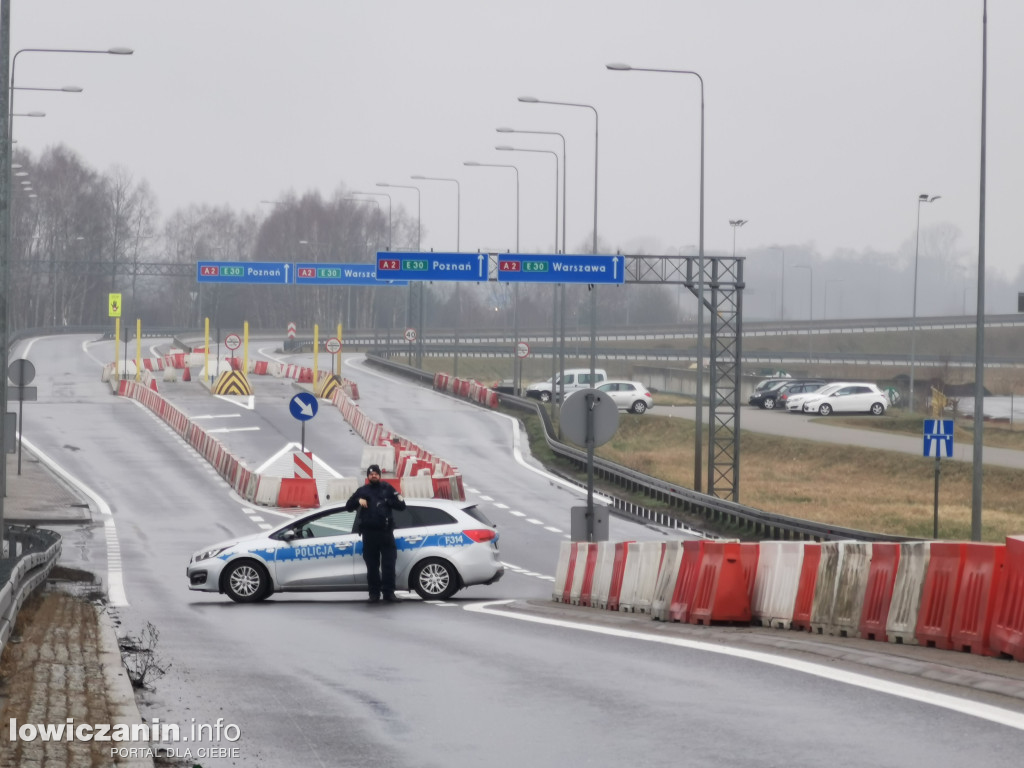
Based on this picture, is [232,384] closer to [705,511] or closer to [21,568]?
[705,511]

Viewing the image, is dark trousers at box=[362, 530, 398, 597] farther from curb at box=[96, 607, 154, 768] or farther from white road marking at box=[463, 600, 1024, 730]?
curb at box=[96, 607, 154, 768]

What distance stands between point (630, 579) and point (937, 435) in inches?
687

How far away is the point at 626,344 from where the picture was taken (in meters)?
129

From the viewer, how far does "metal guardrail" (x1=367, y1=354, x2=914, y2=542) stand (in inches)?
1145

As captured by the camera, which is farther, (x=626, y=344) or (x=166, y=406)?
(x=626, y=344)

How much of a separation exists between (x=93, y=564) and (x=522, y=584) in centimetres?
689

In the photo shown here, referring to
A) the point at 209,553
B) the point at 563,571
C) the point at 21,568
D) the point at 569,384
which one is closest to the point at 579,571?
the point at 563,571

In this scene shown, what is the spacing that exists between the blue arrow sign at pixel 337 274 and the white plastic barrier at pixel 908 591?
199 ft

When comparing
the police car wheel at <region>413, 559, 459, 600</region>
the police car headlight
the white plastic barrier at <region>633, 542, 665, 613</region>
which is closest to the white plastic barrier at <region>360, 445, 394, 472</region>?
the police car headlight

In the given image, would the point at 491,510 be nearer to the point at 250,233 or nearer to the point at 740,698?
the point at 740,698

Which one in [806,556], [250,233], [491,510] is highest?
[250,233]

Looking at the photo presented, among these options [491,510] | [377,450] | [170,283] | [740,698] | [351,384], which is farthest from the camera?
[170,283]

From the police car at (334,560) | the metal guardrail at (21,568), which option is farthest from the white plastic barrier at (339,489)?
the police car at (334,560)

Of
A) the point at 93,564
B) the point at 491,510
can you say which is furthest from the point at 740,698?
the point at 491,510
